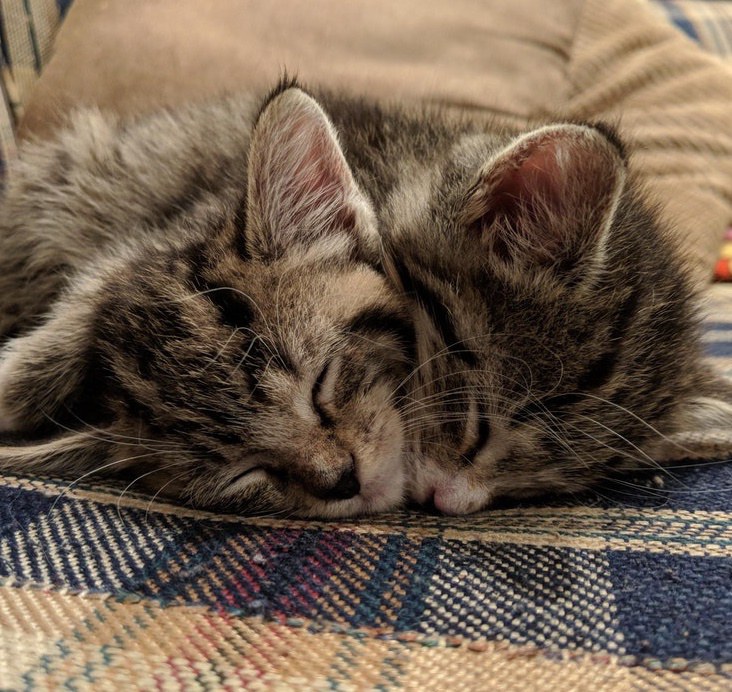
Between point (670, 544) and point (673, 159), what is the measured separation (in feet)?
5.08

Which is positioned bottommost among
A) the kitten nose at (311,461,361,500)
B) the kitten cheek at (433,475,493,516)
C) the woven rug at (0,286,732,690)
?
the kitten cheek at (433,475,493,516)

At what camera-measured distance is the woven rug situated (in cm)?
69

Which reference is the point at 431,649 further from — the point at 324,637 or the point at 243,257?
the point at 243,257

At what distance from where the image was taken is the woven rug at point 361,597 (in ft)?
2.26

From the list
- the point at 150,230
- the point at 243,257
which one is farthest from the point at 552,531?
the point at 150,230

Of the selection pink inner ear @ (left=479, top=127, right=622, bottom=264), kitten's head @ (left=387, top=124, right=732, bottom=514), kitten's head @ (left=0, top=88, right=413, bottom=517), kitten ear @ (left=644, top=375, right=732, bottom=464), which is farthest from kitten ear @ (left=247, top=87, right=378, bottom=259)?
kitten ear @ (left=644, top=375, right=732, bottom=464)

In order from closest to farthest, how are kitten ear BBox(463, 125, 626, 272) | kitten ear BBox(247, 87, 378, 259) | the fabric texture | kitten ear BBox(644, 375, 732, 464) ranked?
1. kitten ear BBox(463, 125, 626, 272)
2. kitten ear BBox(247, 87, 378, 259)
3. kitten ear BBox(644, 375, 732, 464)
4. the fabric texture

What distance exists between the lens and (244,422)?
3.33 ft

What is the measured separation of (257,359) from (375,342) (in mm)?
197

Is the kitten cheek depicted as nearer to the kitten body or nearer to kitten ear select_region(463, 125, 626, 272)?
the kitten body

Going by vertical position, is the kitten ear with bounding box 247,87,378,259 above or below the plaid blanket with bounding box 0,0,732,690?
above

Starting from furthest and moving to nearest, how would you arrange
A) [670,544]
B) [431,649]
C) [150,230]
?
[150,230] → [670,544] → [431,649]

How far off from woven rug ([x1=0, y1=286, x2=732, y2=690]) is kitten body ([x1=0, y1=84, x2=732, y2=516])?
0.08m

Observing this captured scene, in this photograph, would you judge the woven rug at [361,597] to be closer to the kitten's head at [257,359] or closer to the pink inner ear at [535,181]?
the kitten's head at [257,359]
